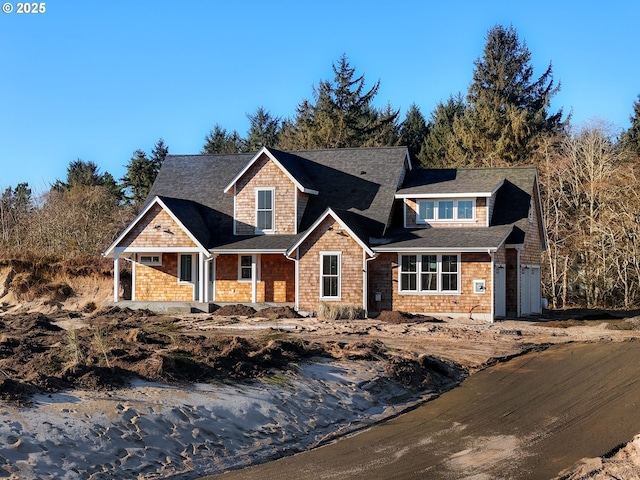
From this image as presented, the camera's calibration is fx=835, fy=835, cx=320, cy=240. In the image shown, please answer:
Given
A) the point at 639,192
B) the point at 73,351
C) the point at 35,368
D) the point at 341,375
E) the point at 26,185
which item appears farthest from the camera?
the point at 26,185

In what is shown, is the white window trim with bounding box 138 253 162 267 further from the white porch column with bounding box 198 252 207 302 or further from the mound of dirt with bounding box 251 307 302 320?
the mound of dirt with bounding box 251 307 302 320

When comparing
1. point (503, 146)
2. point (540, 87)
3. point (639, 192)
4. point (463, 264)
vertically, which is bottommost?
point (463, 264)

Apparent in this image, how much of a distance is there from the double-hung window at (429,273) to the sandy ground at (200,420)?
10.6 m

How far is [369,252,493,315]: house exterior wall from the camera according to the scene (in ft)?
101

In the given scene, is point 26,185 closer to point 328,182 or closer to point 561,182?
point 328,182

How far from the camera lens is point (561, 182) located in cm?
4188

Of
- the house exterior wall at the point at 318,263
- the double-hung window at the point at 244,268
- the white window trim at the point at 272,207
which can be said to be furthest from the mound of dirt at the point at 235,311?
the white window trim at the point at 272,207

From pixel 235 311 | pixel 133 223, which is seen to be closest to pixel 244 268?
pixel 235 311

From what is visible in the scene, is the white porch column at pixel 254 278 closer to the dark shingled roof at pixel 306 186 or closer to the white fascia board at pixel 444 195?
the dark shingled roof at pixel 306 186

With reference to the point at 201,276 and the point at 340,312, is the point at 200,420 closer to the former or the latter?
the point at 340,312

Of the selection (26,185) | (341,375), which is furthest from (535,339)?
(26,185)

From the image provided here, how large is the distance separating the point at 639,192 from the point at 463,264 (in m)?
13.7

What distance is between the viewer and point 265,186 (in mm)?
35688

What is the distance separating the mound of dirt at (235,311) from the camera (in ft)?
107
